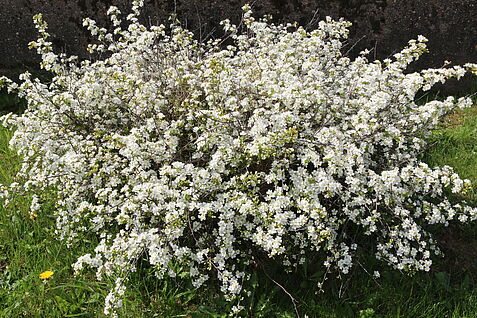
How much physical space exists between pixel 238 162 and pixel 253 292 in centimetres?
79

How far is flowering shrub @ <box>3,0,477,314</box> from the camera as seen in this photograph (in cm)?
260

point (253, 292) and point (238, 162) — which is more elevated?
point (238, 162)

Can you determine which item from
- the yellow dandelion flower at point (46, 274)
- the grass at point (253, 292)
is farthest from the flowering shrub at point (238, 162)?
the yellow dandelion flower at point (46, 274)

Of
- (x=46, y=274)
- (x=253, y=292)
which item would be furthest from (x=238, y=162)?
(x=46, y=274)

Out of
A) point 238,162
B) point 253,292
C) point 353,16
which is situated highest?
point 353,16

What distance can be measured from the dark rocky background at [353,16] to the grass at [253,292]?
9.04 feet

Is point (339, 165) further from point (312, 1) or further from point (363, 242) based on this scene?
point (312, 1)

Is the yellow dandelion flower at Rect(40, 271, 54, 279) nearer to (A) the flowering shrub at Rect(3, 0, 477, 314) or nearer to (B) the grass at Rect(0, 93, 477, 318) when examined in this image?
(B) the grass at Rect(0, 93, 477, 318)

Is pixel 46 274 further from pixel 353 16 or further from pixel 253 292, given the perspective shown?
pixel 353 16

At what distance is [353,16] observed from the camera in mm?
5078

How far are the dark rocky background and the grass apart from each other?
2754mm

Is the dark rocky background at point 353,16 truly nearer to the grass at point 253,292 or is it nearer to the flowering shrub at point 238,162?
the flowering shrub at point 238,162

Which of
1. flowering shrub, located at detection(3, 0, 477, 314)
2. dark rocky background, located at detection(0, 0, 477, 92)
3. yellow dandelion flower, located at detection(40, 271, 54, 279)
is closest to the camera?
flowering shrub, located at detection(3, 0, 477, 314)

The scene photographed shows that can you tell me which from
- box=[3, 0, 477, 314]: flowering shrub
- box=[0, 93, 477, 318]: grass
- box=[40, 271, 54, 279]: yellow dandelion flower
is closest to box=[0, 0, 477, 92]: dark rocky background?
box=[3, 0, 477, 314]: flowering shrub
